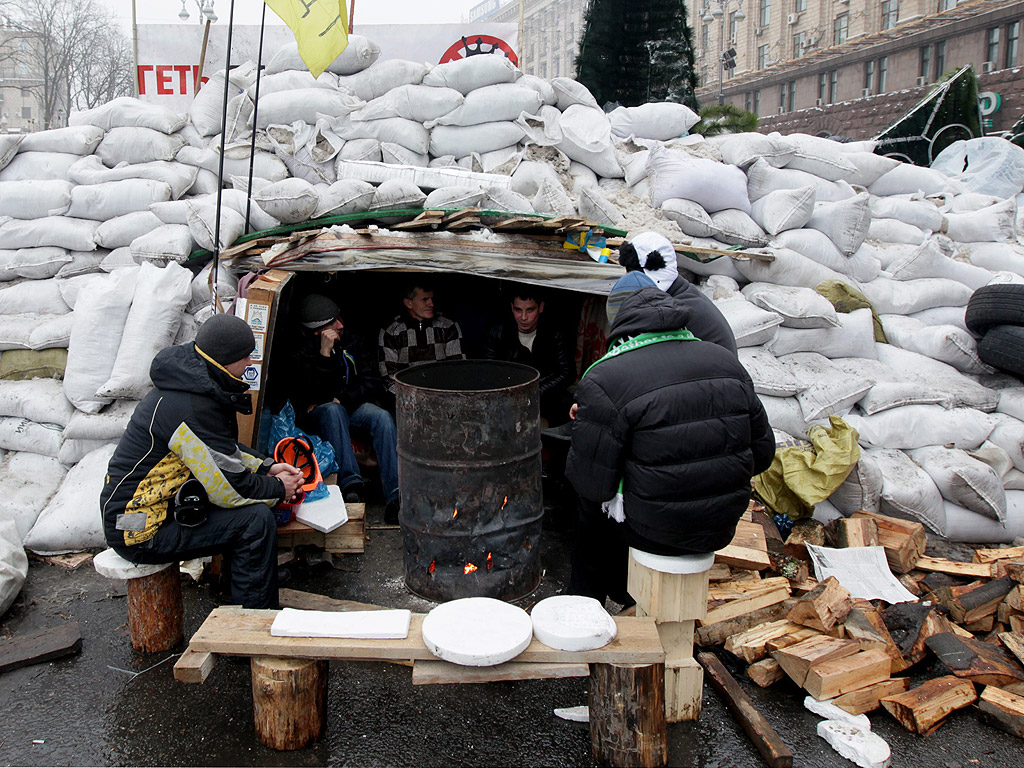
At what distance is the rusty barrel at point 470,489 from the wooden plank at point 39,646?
1754 mm

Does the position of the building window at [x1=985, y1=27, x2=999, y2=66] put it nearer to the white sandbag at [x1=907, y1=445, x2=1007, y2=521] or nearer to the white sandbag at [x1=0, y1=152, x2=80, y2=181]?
the white sandbag at [x1=907, y1=445, x2=1007, y2=521]

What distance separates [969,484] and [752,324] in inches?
71.2

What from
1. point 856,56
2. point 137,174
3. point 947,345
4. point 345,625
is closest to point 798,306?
point 947,345

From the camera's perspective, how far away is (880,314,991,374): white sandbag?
19.2 ft

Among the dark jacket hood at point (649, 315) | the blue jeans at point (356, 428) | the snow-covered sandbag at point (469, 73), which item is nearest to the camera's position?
the dark jacket hood at point (649, 315)

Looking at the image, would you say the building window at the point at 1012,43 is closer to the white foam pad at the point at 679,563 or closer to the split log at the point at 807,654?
the split log at the point at 807,654

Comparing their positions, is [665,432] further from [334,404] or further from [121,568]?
[334,404]

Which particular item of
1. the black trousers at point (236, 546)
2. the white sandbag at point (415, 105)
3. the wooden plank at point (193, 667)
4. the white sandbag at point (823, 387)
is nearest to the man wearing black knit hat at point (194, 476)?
the black trousers at point (236, 546)

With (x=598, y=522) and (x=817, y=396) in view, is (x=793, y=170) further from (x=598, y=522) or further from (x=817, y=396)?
(x=598, y=522)

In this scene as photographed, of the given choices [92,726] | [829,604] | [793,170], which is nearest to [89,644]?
[92,726]

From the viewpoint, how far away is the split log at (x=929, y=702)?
323 cm

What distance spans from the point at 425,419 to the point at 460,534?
0.68m

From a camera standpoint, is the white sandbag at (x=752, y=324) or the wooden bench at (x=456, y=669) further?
the white sandbag at (x=752, y=324)

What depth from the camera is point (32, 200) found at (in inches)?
246
